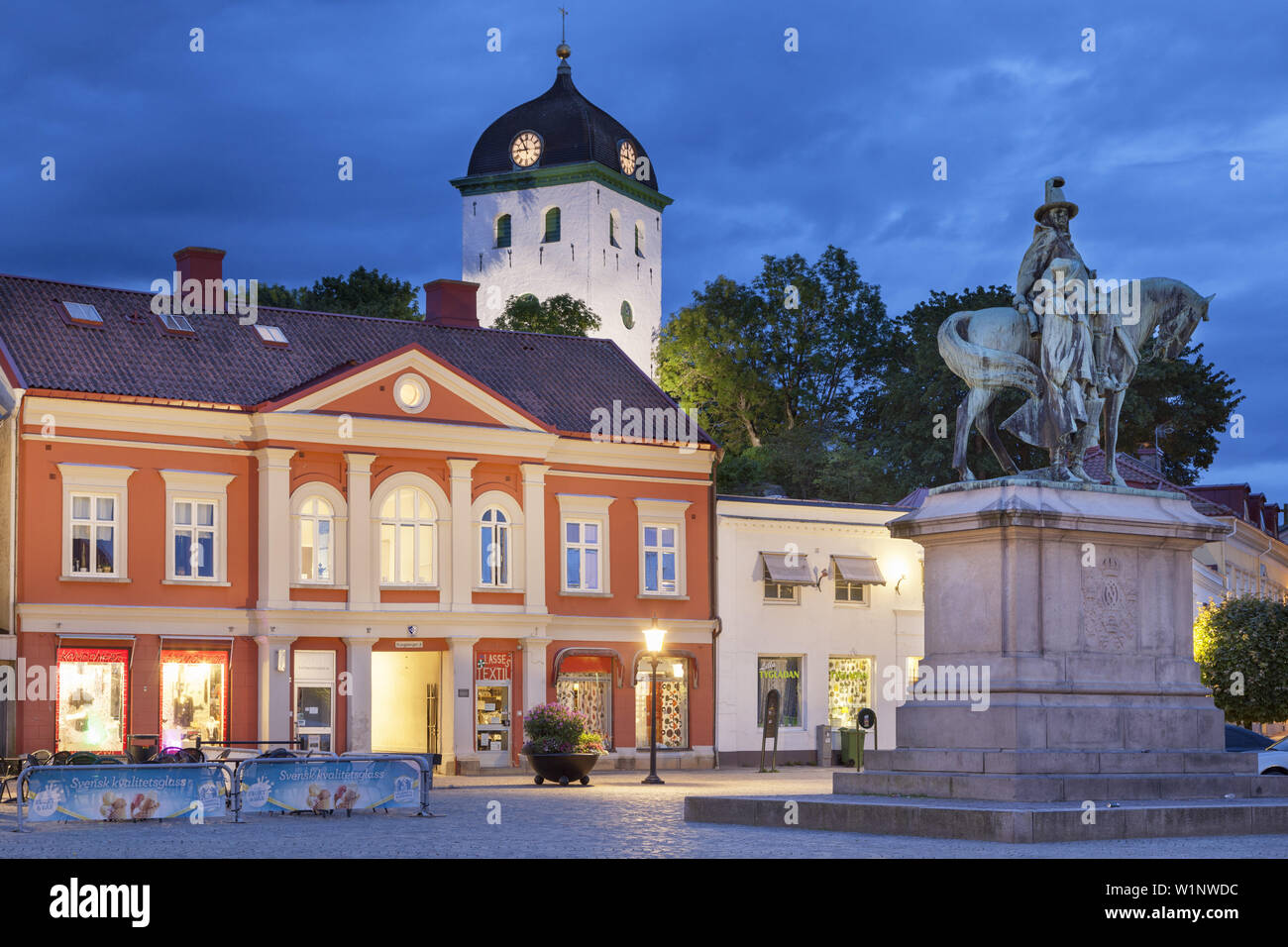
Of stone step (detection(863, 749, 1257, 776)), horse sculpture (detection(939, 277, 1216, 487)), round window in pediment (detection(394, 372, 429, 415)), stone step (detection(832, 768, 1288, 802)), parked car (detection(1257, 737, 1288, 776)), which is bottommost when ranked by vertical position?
parked car (detection(1257, 737, 1288, 776))

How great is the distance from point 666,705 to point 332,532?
375 inches

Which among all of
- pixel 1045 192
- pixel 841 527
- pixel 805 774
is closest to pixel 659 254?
pixel 841 527

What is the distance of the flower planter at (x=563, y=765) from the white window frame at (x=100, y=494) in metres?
9.68

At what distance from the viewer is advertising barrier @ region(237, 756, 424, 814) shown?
24375mm

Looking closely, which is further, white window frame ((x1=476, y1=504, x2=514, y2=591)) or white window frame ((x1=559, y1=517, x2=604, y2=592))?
white window frame ((x1=559, y1=517, x2=604, y2=592))

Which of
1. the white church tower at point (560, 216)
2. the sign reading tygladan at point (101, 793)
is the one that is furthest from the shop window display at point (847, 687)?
the white church tower at point (560, 216)

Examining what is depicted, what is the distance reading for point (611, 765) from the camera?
1743 inches

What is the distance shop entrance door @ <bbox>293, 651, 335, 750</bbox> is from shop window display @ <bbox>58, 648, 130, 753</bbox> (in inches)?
144

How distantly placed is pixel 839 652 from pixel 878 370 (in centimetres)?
2705

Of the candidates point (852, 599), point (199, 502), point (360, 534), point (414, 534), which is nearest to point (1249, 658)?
point (852, 599)

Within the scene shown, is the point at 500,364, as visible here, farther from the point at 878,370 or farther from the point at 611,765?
the point at 878,370

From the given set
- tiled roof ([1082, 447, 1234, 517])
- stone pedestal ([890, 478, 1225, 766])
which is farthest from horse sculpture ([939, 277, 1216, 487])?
tiled roof ([1082, 447, 1234, 517])

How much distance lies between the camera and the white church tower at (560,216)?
8988 cm

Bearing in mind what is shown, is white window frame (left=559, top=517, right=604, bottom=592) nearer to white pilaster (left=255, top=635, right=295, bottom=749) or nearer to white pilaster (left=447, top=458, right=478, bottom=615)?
white pilaster (left=447, top=458, right=478, bottom=615)
